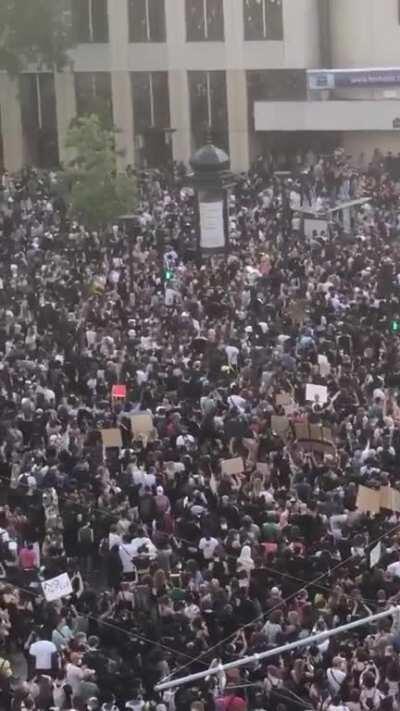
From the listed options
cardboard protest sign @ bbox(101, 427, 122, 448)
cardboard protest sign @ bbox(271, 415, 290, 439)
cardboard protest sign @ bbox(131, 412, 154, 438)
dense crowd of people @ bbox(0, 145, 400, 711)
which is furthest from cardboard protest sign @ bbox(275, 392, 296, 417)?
cardboard protest sign @ bbox(101, 427, 122, 448)

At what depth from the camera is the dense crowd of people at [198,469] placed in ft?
54.7

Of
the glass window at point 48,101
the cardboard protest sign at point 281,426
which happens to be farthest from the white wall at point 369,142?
the cardboard protest sign at point 281,426

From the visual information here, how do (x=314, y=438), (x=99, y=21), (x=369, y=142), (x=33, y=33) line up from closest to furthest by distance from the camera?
(x=314, y=438)
(x=33, y=33)
(x=369, y=142)
(x=99, y=21)

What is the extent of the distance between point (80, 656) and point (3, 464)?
6336mm

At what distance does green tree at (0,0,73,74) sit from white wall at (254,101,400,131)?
6.25 meters

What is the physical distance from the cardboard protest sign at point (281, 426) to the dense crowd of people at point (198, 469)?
48 mm

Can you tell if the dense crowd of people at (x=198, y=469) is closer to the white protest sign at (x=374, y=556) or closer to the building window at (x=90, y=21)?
the white protest sign at (x=374, y=556)

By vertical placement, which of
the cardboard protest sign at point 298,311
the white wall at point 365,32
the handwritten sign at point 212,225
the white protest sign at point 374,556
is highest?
the white wall at point 365,32

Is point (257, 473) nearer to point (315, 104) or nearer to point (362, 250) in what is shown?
point (362, 250)

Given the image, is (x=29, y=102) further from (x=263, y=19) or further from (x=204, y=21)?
(x=263, y=19)

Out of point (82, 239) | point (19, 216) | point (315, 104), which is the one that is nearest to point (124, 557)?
point (82, 239)

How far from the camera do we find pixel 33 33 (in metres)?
50.1

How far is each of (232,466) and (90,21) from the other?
34507 millimetres

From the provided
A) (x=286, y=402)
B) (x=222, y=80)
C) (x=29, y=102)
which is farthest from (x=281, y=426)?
(x=29, y=102)
